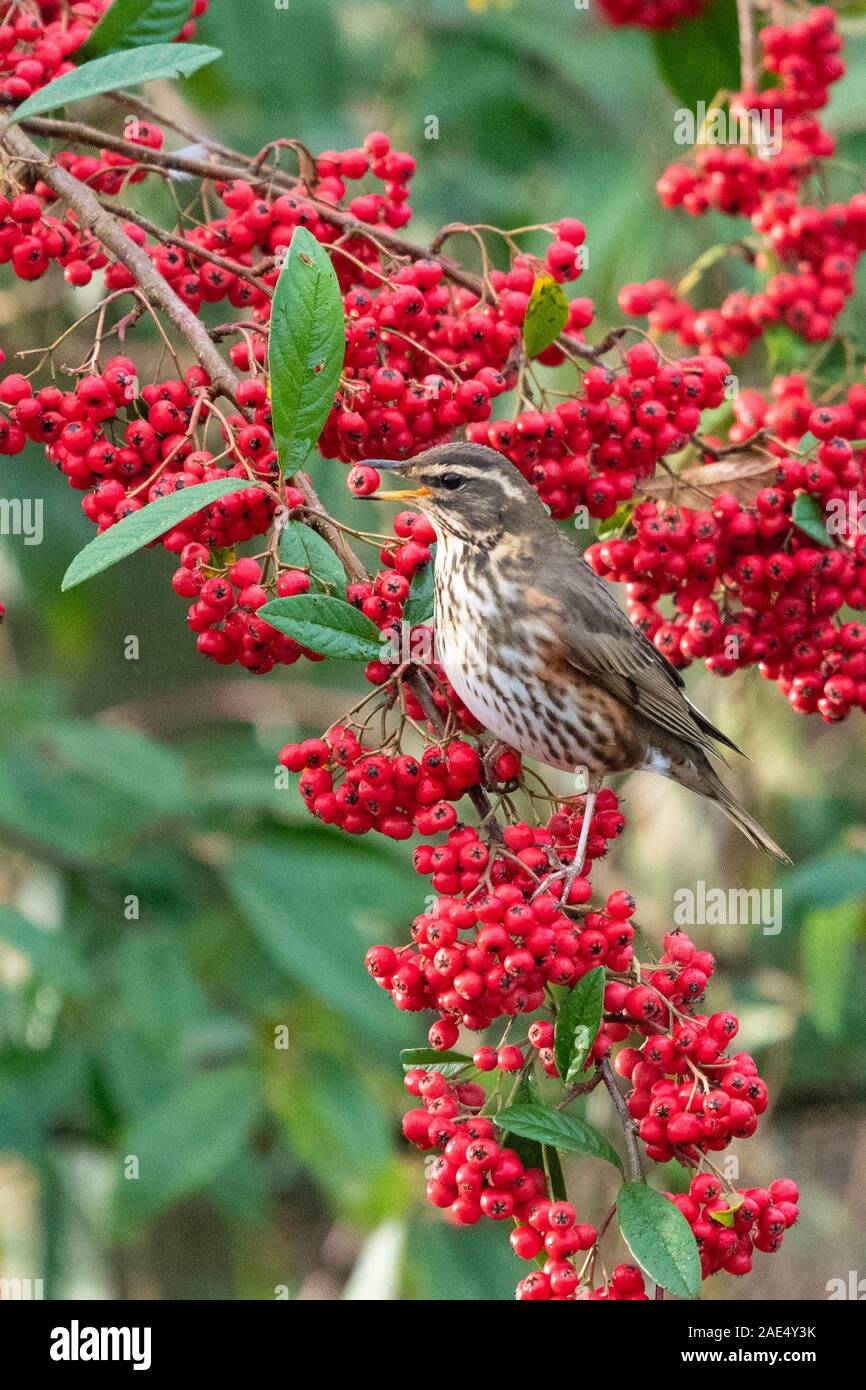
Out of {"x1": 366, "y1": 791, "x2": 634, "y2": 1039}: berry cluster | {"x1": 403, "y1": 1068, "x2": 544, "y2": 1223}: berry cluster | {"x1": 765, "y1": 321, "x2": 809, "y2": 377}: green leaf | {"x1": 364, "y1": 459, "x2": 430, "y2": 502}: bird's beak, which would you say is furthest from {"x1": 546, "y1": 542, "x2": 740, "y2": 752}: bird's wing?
{"x1": 403, "y1": 1068, "x2": 544, "y2": 1223}: berry cluster

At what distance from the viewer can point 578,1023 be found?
249cm

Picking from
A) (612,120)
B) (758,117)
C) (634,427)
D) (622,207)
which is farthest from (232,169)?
(612,120)

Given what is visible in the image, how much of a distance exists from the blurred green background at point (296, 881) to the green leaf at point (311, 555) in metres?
2.17

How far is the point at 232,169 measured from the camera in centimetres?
308

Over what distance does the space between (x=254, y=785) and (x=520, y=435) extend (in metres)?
2.06

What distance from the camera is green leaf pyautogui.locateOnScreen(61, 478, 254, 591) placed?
91.7 inches

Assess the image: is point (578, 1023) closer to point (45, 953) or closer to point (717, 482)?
point (717, 482)

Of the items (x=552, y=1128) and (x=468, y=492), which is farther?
(x=468, y=492)

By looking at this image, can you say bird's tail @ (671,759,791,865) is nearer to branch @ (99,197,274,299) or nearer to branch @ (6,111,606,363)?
branch @ (6,111,606,363)

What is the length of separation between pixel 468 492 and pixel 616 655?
0.53 meters

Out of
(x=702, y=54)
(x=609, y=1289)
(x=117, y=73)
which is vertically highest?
(x=702, y=54)

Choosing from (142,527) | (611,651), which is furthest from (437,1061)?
(611,651)

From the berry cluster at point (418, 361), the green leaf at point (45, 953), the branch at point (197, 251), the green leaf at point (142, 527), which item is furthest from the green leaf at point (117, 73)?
→ the green leaf at point (45, 953)
